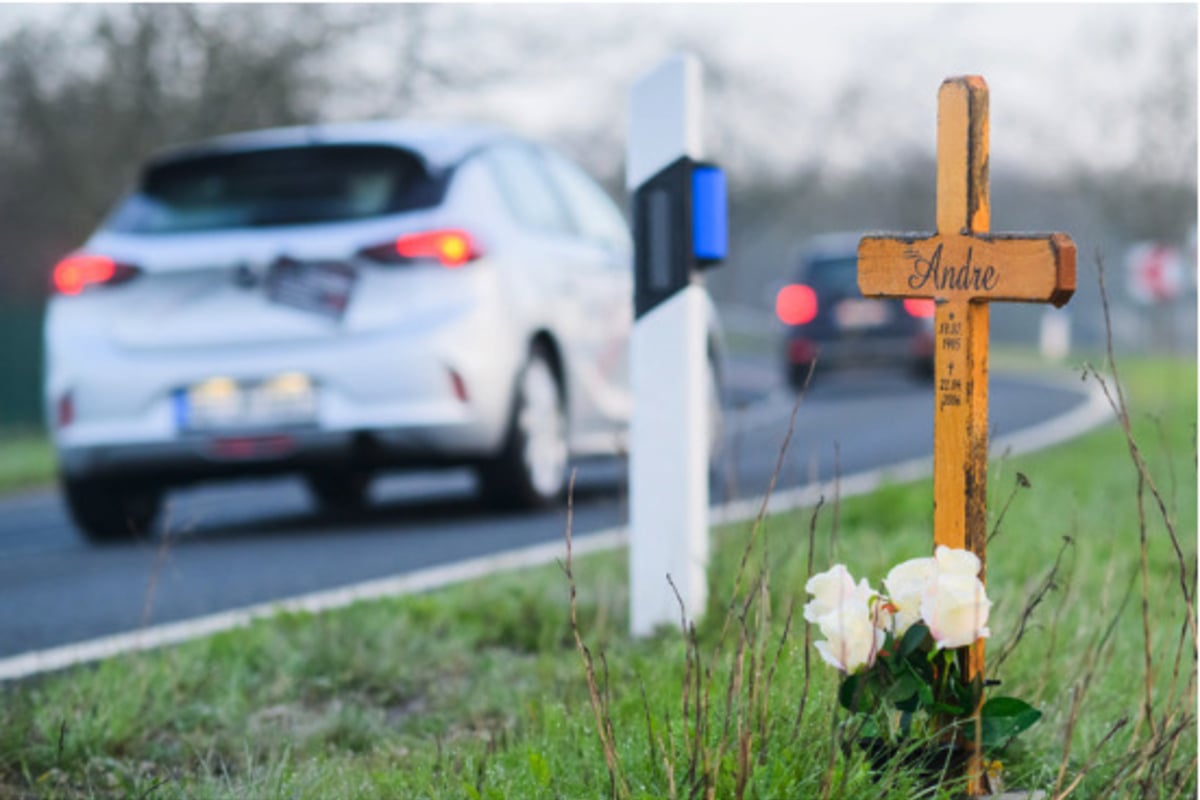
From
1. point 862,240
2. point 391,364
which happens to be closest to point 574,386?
point 391,364

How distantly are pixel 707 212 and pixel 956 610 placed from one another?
208 centimetres

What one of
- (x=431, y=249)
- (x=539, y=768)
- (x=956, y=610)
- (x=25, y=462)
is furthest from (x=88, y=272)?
(x=25, y=462)

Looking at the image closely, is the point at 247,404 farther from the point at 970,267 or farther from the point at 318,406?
the point at 970,267

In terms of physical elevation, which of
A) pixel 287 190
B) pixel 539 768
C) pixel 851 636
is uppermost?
pixel 287 190

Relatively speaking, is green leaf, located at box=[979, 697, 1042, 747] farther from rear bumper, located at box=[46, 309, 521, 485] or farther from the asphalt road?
rear bumper, located at box=[46, 309, 521, 485]

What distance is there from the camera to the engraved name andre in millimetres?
2709

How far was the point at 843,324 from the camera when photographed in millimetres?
22266

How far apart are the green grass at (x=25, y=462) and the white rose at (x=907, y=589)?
38.7 feet

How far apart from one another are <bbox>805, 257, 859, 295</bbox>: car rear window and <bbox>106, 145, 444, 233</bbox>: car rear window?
1466cm

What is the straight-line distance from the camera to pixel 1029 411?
A: 55.4ft

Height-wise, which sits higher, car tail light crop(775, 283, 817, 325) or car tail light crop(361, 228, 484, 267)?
car tail light crop(361, 228, 484, 267)

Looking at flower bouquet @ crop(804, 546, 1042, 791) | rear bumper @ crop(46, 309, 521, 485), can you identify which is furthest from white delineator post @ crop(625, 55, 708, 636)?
rear bumper @ crop(46, 309, 521, 485)

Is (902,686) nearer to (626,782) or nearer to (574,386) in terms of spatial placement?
(626,782)

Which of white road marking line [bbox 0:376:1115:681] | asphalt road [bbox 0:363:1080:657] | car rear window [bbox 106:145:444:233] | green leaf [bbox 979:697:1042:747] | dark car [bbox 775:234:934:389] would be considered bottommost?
dark car [bbox 775:234:934:389]
